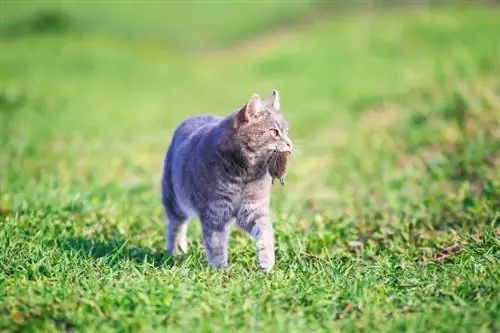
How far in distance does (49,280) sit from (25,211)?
1.94 meters

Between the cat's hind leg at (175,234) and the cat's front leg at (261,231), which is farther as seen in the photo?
the cat's hind leg at (175,234)

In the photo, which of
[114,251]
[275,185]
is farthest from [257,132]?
[275,185]

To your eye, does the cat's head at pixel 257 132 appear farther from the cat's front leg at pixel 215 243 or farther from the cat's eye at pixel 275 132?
the cat's front leg at pixel 215 243

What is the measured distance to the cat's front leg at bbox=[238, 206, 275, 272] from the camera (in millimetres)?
5723

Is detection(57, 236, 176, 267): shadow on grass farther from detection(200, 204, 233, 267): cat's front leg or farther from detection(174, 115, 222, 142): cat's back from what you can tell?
detection(174, 115, 222, 142): cat's back

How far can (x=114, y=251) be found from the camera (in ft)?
19.3

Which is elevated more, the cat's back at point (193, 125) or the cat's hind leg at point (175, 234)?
the cat's back at point (193, 125)

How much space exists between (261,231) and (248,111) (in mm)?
801

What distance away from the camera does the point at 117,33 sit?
23125 millimetres

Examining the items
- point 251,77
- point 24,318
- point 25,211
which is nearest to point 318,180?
point 25,211

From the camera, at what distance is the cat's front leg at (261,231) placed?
572cm

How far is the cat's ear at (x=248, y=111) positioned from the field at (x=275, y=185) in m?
0.97

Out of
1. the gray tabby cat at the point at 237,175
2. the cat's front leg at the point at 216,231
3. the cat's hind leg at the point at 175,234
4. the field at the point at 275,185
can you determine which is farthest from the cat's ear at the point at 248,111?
the cat's hind leg at the point at 175,234

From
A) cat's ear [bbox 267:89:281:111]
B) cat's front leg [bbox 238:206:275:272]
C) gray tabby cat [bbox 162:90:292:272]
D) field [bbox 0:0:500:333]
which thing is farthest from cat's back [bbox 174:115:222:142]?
cat's front leg [bbox 238:206:275:272]
